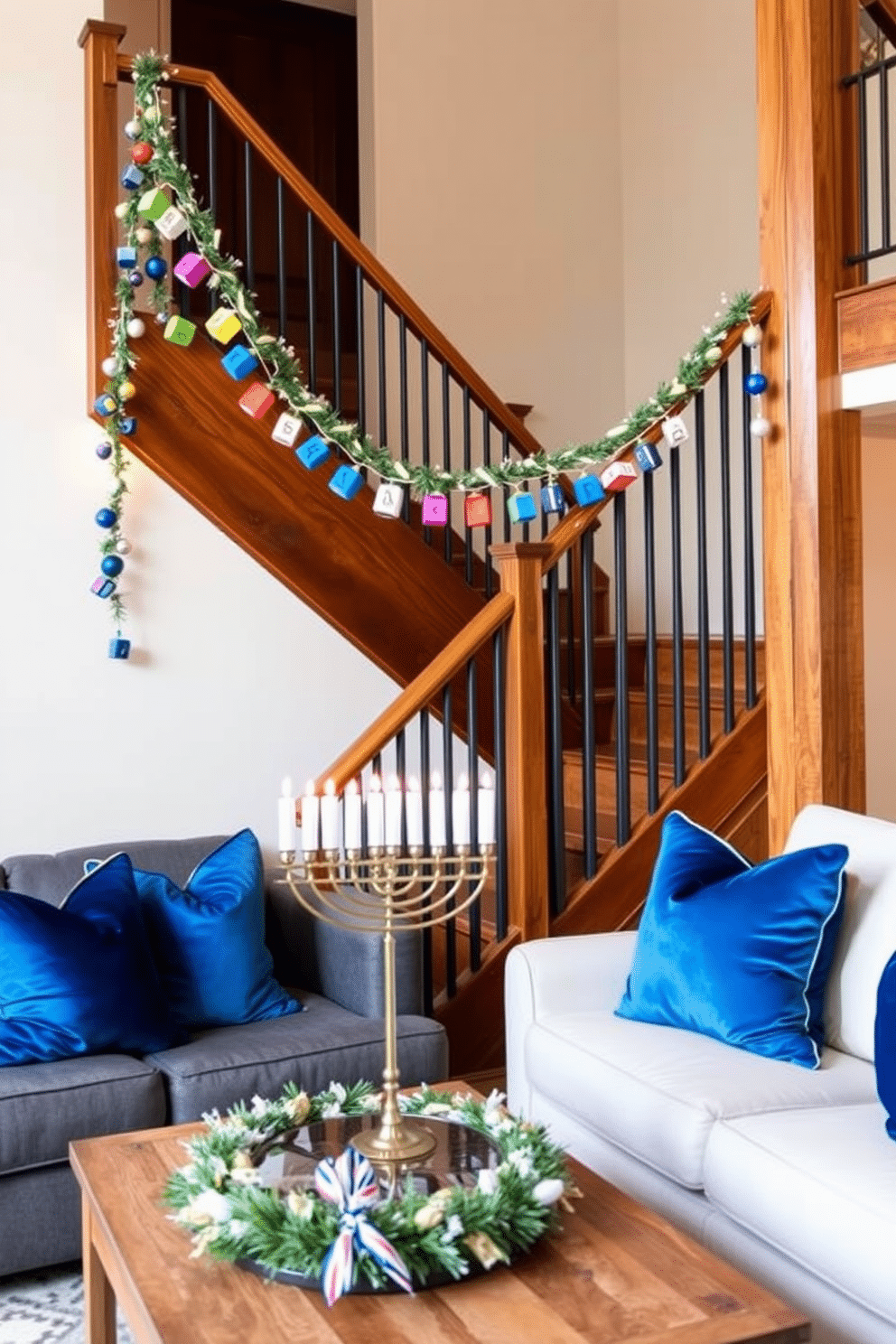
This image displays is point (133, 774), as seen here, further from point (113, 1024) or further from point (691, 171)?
point (691, 171)

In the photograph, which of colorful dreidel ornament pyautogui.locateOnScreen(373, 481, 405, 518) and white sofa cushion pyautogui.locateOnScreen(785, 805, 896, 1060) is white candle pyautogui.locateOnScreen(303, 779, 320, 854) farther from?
colorful dreidel ornament pyautogui.locateOnScreen(373, 481, 405, 518)

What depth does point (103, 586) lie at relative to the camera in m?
3.64

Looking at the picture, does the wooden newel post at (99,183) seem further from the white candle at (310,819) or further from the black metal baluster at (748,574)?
the white candle at (310,819)

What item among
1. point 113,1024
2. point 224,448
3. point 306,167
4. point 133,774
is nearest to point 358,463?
point 224,448

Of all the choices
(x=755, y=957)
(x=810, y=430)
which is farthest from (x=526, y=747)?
(x=810, y=430)

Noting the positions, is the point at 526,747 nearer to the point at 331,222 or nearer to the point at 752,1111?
the point at 752,1111

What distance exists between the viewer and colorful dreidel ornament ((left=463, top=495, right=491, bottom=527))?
3.84 meters

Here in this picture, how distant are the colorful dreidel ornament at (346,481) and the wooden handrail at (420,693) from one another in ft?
1.71

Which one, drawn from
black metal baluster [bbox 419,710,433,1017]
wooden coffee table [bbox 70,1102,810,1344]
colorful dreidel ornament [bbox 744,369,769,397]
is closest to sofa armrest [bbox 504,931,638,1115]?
black metal baluster [bbox 419,710,433,1017]

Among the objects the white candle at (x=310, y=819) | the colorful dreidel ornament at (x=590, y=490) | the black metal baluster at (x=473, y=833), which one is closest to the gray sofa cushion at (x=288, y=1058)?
the black metal baluster at (x=473, y=833)

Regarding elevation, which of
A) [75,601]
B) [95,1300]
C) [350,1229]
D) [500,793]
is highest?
[75,601]

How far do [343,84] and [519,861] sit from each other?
467 cm

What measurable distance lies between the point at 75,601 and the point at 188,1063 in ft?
4.27

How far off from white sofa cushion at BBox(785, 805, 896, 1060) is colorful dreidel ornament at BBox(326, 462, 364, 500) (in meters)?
1.65
